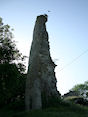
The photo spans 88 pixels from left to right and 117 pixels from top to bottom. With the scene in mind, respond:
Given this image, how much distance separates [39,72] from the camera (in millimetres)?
13586

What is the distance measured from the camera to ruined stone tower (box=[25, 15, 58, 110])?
1172 cm

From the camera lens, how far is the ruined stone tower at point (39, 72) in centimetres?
1172

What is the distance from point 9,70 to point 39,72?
3.31 meters

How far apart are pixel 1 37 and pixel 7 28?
257 centimetres

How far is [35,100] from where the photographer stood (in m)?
11.3

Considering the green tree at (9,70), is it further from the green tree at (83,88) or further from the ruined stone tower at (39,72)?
the green tree at (83,88)

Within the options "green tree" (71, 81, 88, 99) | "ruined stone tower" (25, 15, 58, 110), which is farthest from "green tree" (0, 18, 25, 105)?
"green tree" (71, 81, 88, 99)

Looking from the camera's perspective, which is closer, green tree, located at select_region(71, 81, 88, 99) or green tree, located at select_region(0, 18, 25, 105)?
green tree, located at select_region(0, 18, 25, 105)

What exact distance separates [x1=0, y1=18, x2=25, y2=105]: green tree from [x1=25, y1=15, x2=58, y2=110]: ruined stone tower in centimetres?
128

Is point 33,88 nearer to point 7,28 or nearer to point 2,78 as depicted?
point 2,78

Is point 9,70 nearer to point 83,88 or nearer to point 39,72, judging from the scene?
point 39,72

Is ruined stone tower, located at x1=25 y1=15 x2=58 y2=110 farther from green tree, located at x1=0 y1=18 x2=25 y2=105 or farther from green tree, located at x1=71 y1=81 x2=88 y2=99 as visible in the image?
green tree, located at x1=71 y1=81 x2=88 y2=99

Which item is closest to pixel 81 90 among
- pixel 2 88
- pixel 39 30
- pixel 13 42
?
pixel 13 42

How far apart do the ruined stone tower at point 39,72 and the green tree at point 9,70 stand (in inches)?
50.3
